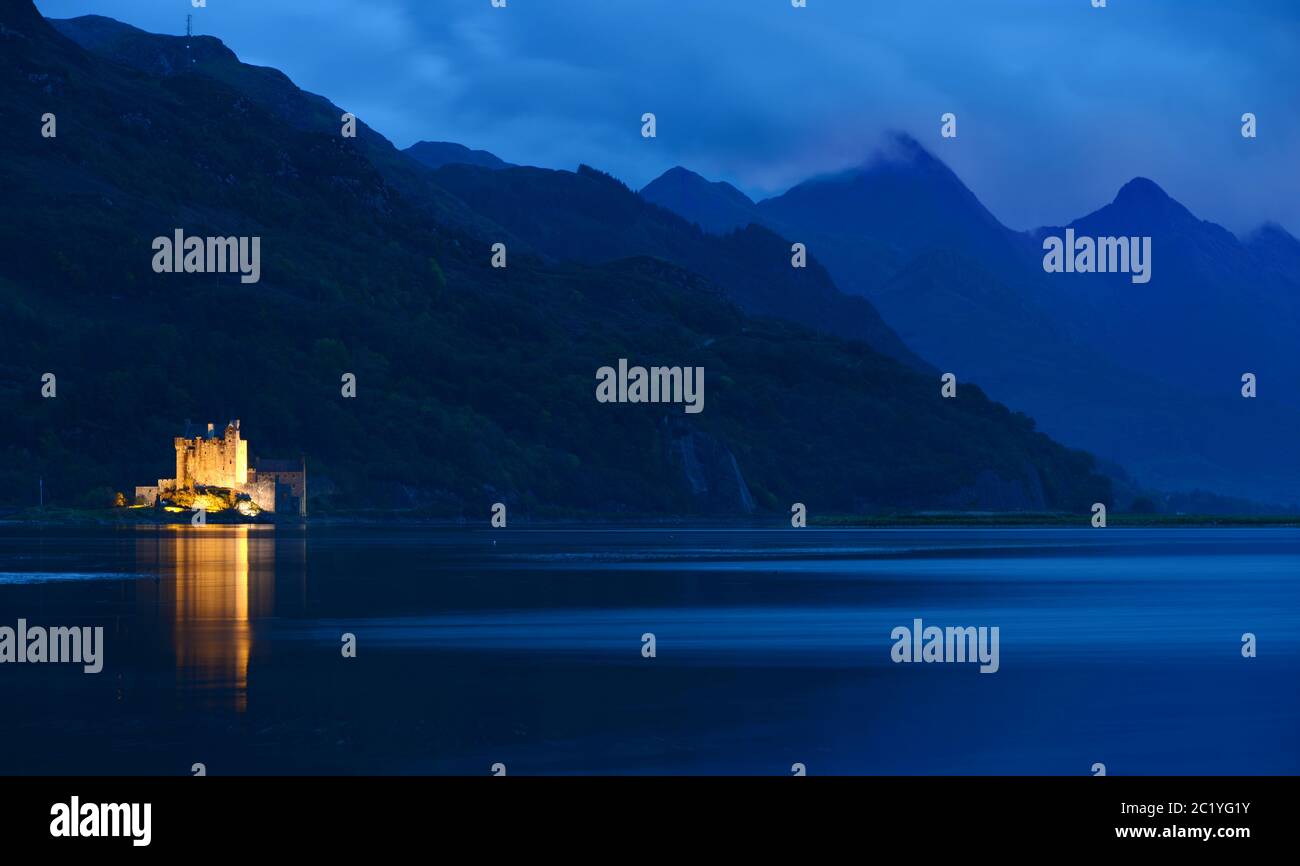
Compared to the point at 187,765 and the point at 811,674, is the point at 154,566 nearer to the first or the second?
the point at 811,674

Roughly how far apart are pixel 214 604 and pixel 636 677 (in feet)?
87.4

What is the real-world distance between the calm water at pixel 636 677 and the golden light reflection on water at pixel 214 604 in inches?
8.8

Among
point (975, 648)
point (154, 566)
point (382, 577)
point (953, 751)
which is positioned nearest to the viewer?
point (953, 751)

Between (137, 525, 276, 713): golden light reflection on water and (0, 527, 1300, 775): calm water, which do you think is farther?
(137, 525, 276, 713): golden light reflection on water

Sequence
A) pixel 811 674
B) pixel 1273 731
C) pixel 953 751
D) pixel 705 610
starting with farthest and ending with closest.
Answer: pixel 705 610, pixel 811 674, pixel 1273 731, pixel 953 751

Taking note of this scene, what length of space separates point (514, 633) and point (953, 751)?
2474 centimetres

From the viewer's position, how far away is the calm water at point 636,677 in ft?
98.5

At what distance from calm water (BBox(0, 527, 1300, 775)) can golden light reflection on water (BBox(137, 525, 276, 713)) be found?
0.74 ft

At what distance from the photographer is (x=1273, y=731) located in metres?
33.3

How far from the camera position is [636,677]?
42031mm

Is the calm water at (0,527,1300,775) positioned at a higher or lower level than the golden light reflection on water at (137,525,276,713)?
lower

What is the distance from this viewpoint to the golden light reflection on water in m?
40.5

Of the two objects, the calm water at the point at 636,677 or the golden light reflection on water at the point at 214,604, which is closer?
the calm water at the point at 636,677
